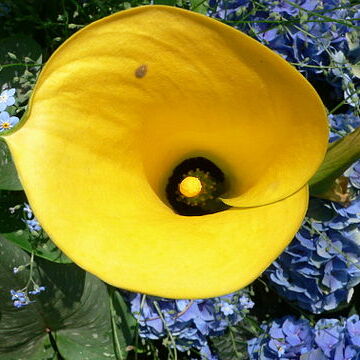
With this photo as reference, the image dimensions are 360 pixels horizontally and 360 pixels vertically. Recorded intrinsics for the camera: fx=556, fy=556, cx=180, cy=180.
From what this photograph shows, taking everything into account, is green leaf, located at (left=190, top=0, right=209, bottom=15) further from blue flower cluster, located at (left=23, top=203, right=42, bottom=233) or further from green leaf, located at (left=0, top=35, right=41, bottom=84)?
blue flower cluster, located at (left=23, top=203, right=42, bottom=233)

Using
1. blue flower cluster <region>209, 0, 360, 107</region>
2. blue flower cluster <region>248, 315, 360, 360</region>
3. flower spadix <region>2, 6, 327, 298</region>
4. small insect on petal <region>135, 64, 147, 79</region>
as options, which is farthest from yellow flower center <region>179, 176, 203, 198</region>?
blue flower cluster <region>248, 315, 360, 360</region>

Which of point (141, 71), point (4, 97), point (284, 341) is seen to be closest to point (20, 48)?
point (4, 97)

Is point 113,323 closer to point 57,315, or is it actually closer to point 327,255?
point 57,315

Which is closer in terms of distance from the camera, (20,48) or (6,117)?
(6,117)

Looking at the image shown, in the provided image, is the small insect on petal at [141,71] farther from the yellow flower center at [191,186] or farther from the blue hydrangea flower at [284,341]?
the blue hydrangea flower at [284,341]

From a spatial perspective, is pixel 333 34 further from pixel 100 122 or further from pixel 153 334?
pixel 153 334

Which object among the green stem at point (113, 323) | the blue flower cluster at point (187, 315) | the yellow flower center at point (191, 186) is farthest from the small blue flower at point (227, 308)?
the yellow flower center at point (191, 186)

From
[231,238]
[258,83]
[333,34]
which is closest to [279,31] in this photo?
[333,34]
